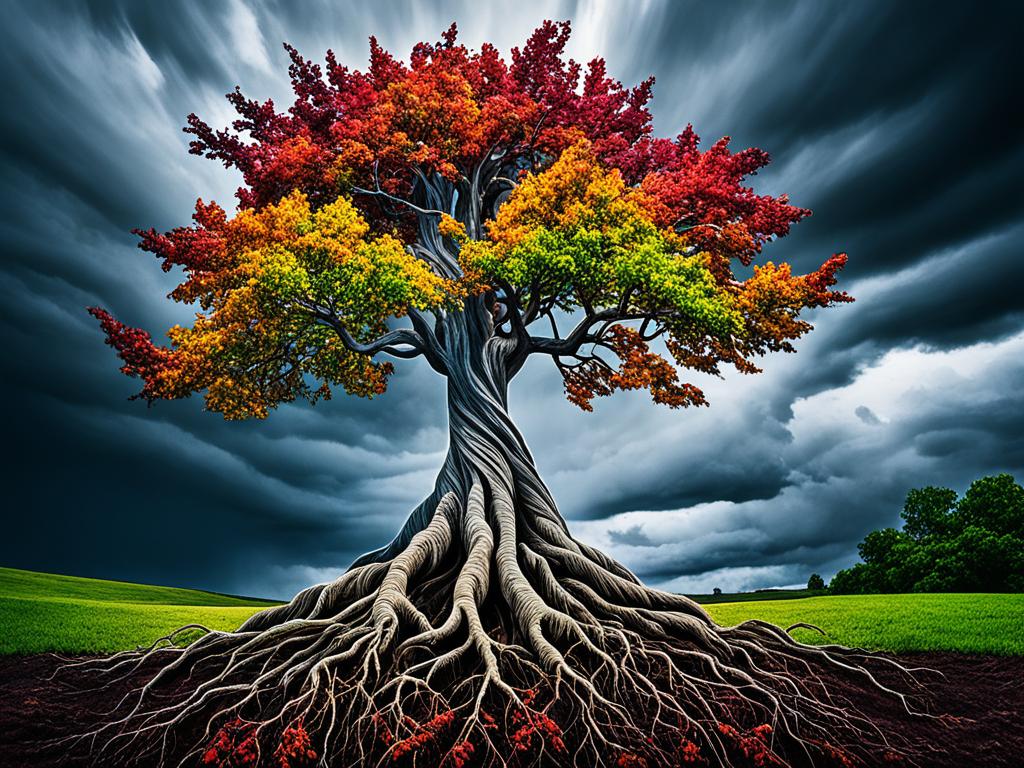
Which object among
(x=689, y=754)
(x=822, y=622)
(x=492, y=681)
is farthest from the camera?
(x=822, y=622)

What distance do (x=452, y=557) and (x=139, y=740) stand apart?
4.34 meters

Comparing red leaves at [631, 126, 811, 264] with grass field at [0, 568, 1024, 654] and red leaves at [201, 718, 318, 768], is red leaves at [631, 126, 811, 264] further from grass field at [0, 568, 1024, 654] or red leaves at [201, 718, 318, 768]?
red leaves at [201, 718, 318, 768]

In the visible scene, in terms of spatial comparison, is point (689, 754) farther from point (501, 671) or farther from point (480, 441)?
point (480, 441)

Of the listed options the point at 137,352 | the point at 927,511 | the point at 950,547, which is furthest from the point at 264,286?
the point at 927,511

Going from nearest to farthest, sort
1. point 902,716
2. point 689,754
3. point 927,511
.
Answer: point 689,754
point 902,716
point 927,511

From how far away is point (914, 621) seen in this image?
10.2 m

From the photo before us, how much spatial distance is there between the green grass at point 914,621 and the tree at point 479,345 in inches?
108

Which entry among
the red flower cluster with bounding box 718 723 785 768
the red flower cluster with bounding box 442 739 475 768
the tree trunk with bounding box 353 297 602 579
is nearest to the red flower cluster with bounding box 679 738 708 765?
the red flower cluster with bounding box 718 723 785 768

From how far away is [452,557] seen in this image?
8656 mm

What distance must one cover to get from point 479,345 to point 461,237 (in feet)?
6.37

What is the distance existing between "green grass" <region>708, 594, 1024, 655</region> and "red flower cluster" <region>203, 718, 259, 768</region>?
27.4 ft

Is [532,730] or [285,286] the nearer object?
[532,730]

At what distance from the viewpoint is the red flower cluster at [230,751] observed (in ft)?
14.4

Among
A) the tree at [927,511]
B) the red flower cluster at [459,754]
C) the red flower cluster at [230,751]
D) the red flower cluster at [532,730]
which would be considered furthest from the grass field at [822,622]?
the tree at [927,511]
